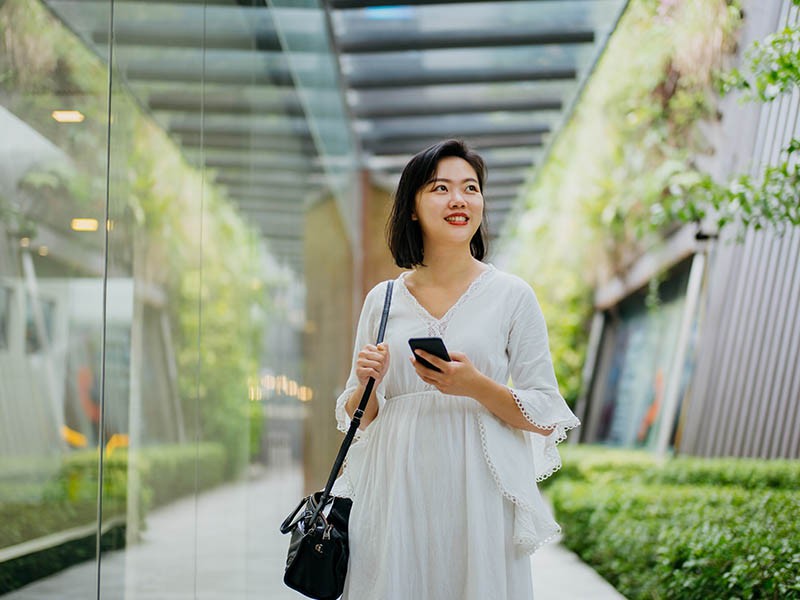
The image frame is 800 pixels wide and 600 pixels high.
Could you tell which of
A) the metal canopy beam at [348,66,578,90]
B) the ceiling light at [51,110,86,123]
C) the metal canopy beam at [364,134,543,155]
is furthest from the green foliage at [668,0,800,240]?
the metal canopy beam at [364,134,543,155]

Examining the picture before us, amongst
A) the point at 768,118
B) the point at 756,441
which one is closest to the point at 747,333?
the point at 756,441

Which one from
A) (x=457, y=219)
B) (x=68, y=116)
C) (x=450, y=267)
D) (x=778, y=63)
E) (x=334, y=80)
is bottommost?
(x=450, y=267)

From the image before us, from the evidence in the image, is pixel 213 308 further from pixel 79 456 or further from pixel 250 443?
pixel 79 456

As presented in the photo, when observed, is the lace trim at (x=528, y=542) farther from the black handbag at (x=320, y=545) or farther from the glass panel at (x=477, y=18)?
the glass panel at (x=477, y=18)

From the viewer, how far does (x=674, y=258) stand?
11.1 metres

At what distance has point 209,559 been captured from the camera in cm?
389

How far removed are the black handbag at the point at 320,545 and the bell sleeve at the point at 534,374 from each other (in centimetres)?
37

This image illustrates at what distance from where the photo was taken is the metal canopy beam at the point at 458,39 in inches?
288

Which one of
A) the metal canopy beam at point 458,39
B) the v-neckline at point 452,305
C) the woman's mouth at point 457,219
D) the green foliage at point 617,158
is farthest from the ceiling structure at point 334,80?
the green foliage at point 617,158

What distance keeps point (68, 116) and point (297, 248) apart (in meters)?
3.78

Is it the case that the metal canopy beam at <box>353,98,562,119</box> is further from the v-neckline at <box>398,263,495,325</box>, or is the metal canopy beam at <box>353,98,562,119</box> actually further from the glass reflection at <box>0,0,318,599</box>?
the v-neckline at <box>398,263,495,325</box>

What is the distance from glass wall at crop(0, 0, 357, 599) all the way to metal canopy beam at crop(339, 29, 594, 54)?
186 cm

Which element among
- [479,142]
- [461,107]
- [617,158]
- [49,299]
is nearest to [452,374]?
[49,299]

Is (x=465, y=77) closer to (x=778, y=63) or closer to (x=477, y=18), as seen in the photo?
(x=477, y=18)
